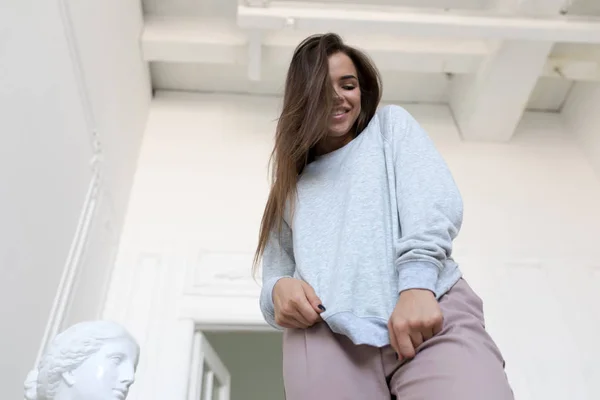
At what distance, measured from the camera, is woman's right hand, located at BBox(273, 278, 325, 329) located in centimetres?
86

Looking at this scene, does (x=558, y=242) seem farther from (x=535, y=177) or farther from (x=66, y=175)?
(x=66, y=175)

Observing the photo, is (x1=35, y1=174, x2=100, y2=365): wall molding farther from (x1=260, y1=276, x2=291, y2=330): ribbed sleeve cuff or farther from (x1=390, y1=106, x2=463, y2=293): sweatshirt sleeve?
(x1=390, y1=106, x2=463, y2=293): sweatshirt sleeve

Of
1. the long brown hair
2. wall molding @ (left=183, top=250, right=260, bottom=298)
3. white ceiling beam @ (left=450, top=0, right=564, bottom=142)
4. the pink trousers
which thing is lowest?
the pink trousers

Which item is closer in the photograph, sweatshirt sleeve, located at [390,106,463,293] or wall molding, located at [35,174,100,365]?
sweatshirt sleeve, located at [390,106,463,293]

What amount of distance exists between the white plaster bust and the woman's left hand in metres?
0.37

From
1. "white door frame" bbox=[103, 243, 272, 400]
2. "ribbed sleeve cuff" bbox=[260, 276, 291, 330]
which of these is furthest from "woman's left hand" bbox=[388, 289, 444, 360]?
"white door frame" bbox=[103, 243, 272, 400]

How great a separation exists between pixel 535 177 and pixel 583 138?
16.2 inches

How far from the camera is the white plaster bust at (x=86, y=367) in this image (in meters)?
0.72

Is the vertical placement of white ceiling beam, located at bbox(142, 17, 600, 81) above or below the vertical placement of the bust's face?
above

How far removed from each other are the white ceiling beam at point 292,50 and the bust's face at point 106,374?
197 cm

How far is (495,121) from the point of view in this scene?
270 centimetres

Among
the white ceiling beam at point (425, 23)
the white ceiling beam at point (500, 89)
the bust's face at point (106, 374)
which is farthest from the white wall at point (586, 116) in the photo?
the bust's face at point (106, 374)

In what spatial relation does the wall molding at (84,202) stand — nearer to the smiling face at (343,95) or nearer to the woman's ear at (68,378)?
the woman's ear at (68,378)

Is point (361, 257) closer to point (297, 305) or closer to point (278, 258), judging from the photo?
point (297, 305)
